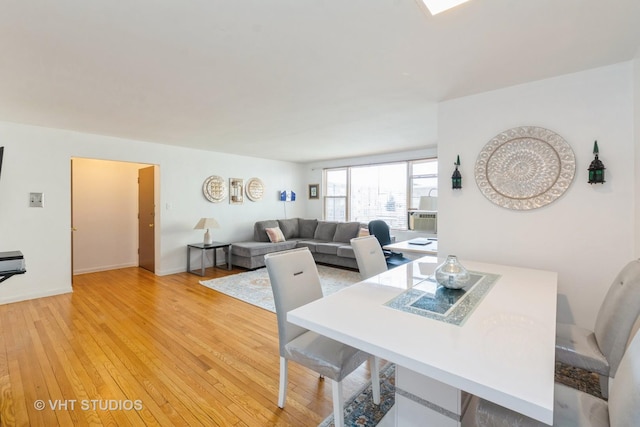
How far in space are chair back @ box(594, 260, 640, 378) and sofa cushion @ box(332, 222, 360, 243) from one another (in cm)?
448

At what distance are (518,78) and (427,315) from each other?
2.22 metres

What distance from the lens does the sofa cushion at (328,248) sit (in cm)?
561

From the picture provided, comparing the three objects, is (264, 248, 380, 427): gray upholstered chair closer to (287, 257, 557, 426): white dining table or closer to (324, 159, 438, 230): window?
(287, 257, 557, 426): white dining table

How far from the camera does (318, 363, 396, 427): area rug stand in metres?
1.67

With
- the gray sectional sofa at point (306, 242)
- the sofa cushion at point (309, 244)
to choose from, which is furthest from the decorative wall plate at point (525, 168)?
the sofa cushion at point (309, 244)

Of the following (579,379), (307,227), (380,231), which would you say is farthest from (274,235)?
(579,379)

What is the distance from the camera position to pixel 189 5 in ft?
4.89

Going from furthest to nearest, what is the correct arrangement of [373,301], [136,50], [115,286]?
[115,286]
[136,50]
[373,301]

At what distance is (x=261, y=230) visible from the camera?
20.0 ft

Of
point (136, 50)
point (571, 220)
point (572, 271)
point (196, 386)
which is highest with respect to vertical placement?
point (136, 50)

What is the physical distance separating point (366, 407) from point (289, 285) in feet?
3.01

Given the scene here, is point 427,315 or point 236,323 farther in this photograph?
point 236,323

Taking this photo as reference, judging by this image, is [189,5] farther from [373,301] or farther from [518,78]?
[518,78]

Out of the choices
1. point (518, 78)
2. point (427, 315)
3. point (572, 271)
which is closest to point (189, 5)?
point (427, 315)
